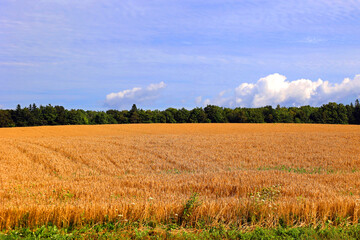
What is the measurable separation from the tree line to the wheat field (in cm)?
5640

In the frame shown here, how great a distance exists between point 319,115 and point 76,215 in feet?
307

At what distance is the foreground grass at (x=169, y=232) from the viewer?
625cm

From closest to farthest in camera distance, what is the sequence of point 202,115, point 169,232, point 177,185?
point 169,232, point 177,185, point 202,115

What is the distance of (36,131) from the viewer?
51.9m

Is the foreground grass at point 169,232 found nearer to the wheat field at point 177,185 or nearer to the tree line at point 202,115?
the wheat field at point 177,185

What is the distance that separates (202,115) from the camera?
8700 centimetres

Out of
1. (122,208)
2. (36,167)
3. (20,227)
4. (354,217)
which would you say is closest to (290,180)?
(354,217)

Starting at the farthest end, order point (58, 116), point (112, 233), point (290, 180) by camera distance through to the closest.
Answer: point (58, 116), point (290, 180), point (112, 233)

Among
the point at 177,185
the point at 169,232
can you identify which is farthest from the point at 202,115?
the point at 169,232

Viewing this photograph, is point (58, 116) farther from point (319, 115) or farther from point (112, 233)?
point (112, 233)

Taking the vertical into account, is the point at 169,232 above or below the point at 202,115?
below

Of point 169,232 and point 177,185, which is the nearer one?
point 169,232

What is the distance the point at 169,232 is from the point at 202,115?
80866 mm

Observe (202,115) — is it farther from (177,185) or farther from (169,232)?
(169,232)
